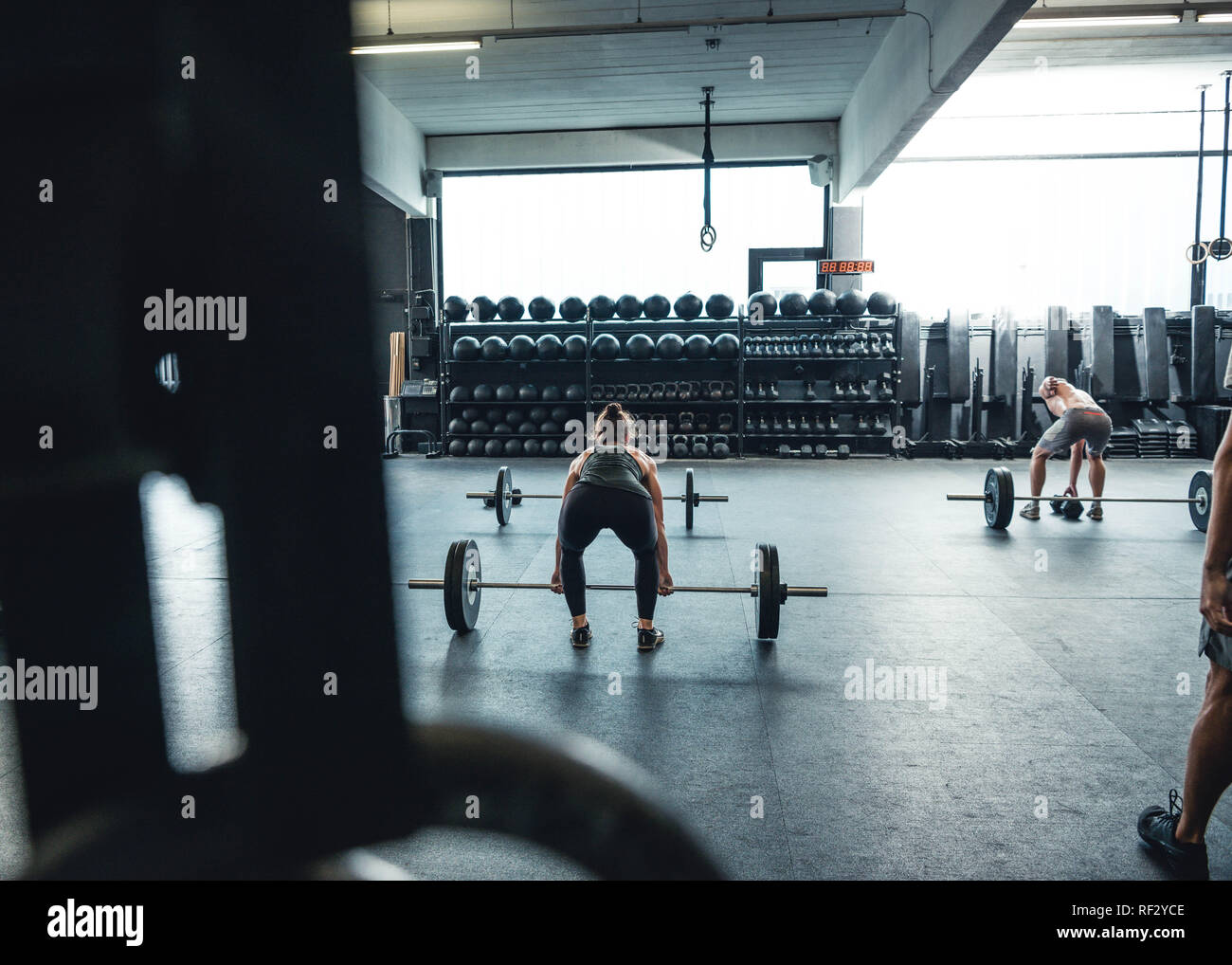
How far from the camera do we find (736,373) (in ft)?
30.3

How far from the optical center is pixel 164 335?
2.10 feet

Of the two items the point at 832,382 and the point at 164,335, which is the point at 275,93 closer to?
the point at 164,335

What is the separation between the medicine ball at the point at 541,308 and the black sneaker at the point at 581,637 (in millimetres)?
6457

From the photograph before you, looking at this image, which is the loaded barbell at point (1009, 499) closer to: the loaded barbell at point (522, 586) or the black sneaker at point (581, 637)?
the loaded barbell at point (522, 586)

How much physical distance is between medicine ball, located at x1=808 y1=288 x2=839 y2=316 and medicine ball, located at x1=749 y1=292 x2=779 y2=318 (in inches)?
16.3

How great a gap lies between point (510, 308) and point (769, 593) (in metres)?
6.88

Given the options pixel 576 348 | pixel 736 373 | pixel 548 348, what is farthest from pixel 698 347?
pixel 548 348

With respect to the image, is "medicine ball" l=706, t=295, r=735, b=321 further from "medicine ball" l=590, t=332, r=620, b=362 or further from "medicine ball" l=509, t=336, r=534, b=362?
"medicine ball" l=509, t=336, r=534, b=362

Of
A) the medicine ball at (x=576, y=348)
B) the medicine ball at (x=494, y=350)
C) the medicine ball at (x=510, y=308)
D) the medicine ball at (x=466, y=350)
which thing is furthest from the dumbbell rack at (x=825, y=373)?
the medicine ball at (x=466, y=350)

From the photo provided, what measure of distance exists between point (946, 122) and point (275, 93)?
9228 millimetres

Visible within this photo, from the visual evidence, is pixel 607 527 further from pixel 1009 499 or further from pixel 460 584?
pixel 1009 499

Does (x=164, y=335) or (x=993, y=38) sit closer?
(x=164, y=335)

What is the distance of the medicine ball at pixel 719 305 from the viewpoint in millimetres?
8688

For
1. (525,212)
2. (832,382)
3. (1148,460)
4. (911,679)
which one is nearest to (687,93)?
(525,212)
